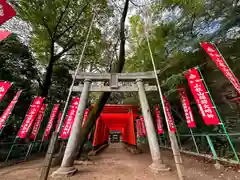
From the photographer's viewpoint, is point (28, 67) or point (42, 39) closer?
point (42, 39)

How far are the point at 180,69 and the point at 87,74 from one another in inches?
165

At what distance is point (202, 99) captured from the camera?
433 cm

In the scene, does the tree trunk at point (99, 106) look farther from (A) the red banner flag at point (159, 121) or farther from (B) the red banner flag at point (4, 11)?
(B) the red banner flag at point (4, 11)

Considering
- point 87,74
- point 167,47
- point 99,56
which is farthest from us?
point 99,56

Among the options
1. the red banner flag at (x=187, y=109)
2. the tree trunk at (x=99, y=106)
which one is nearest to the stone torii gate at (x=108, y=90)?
the tree trunk at (x=99, y=106)

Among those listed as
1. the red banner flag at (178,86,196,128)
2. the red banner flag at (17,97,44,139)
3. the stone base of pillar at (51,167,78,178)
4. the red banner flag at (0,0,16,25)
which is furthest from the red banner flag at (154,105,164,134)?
the red banner flag at (0,0,16,25)

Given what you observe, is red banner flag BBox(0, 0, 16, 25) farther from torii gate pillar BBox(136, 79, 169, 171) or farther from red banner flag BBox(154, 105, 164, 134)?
red banner flag BBox(154, 105, 164, 134)

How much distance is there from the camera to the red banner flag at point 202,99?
4.01 metres

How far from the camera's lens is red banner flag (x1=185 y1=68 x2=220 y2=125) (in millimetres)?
4012

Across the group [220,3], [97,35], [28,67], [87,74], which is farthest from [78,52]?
[220,3]

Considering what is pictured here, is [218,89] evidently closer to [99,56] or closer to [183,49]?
[183,49]

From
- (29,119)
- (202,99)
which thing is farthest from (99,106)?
(202,99)

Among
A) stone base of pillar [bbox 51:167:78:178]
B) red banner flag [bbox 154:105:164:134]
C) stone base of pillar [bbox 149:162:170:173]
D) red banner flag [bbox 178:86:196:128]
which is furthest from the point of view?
red banner flag [bbox 154:105:164:134]

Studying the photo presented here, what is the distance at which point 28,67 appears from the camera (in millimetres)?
8961
